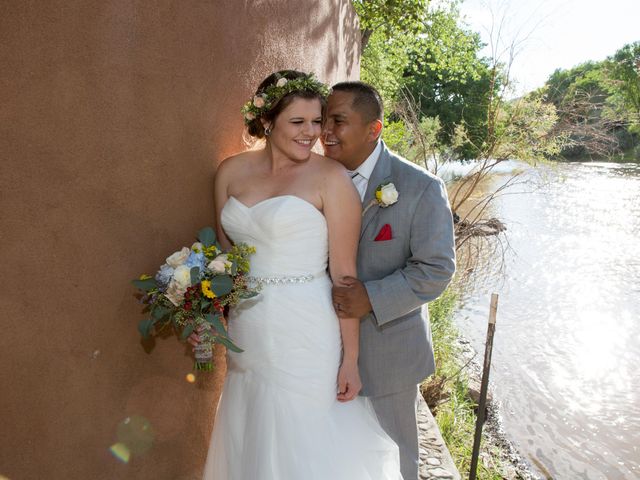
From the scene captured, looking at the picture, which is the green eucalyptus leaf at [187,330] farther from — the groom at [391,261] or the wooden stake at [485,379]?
the wooden stake at [485,379]

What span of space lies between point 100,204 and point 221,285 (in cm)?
55

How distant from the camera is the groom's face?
8.55 feet

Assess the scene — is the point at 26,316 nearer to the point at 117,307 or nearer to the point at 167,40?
the point at 117,307

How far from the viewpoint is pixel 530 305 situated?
32.2ft

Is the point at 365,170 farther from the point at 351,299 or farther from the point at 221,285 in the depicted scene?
the point at 221,285

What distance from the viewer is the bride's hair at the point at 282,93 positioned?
2.34 meters

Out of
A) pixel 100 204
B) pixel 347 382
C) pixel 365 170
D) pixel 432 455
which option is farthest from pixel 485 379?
pixel 100 204

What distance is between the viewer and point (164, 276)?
203 cm

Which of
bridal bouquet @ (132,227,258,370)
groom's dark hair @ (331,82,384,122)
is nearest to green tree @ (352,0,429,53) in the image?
groom's dark hair @ (331,82,384,122)

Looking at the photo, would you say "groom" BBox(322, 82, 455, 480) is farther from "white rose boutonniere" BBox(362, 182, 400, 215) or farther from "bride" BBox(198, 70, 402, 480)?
"bride" BBox(198, 70, 402, 480)

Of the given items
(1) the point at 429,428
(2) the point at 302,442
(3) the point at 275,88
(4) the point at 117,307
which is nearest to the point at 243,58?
(3) the point at 275,88

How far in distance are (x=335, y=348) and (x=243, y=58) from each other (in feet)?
5.31

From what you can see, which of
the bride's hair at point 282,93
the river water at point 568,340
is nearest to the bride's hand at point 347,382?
the bride's hair at point 282,93

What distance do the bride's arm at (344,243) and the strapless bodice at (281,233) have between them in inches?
2.3
